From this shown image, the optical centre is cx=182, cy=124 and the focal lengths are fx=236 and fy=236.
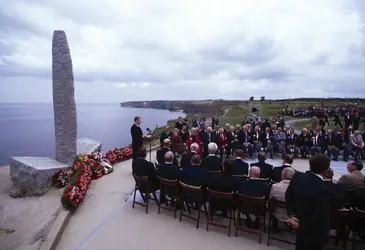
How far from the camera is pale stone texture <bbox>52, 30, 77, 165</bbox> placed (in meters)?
7.13

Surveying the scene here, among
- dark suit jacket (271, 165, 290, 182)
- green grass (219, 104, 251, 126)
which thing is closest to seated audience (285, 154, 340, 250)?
dark suit jacket (271, 165, 290, 182)

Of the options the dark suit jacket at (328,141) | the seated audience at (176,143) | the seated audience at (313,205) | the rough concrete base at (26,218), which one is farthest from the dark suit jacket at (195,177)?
the dark suit jacket at (328,141)

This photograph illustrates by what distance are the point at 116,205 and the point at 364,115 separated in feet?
68.0

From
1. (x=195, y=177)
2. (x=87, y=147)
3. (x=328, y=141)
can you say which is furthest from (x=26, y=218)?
(x=328, y=141)

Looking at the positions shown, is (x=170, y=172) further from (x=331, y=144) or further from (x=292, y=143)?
(x=331, y=144)

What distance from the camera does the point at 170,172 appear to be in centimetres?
474

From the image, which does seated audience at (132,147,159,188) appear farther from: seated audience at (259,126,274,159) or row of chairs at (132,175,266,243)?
seated audience at (259,126,274,159)

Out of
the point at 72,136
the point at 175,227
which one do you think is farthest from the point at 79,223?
the point at 72,136

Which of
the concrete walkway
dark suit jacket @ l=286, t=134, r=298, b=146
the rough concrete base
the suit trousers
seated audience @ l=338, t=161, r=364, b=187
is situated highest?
seated audience @ l=338, t=161, r=364, b=187

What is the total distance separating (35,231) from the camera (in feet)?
15.8

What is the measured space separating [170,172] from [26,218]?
3.64 metres

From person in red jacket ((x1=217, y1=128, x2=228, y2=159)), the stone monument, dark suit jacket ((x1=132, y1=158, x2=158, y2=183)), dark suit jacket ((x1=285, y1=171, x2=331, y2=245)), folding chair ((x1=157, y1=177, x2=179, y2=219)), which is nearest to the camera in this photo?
dark suit jacket ((x1=285, y1=171, x2=331, y2=245))

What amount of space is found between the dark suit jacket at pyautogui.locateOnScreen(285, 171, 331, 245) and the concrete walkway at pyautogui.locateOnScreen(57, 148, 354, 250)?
1.32 m

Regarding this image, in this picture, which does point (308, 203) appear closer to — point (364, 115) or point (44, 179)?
point (44, 179)
